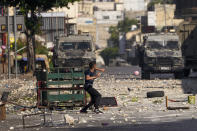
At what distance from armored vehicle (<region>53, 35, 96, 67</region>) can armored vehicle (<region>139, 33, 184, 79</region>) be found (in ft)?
10.9

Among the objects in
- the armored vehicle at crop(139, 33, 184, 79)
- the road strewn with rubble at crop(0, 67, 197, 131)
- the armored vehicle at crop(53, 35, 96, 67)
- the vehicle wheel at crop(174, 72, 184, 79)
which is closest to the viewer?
the road strewn with rubble at crop(0, 67, 197, 131)

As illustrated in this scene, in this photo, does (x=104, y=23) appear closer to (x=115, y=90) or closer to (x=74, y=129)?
(x=115, y=90)

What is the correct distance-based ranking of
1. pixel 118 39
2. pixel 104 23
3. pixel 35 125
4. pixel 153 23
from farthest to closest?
1. pixel 104 23
2. pixel 118 39
3. pixel 153 23
4. pixel 35 125

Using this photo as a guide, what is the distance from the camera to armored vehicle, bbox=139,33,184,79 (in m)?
35.6

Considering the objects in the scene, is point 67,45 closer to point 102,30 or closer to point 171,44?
point 171,44

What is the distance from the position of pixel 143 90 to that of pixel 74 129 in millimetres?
13114

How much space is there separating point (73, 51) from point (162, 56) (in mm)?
5520

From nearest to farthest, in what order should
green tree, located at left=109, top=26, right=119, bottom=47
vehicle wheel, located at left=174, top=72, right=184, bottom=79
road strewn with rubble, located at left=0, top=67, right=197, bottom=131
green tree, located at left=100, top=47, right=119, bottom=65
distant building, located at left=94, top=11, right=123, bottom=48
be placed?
road strewn with rubble, located at left=0, top=67, right=197, bottom=131 → vehicle wheel, located at left=174, top=72, right=184, bottom=79 → green tree, located at left=100, top=47, right=119, bottom=65 → green tree, located at left=109, top=26, right=119, bottom=47 → distant building, located at left=94, top=11, right=123, bottom=48

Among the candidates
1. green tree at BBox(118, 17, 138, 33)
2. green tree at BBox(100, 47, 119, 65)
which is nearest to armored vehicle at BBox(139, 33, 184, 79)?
green tree at BBox(100, 47, 119, 65)

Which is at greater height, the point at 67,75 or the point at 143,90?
the point at 67,75

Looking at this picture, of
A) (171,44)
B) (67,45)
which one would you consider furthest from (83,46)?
(171,44)

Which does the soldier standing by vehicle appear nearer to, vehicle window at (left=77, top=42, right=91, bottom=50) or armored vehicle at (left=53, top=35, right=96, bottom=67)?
armored vehicle at (left=53, top=35, right=96, bottom=67)

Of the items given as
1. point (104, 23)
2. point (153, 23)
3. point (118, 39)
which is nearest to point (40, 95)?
point (153, 23)

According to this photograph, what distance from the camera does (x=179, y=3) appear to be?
9150 centimetres
